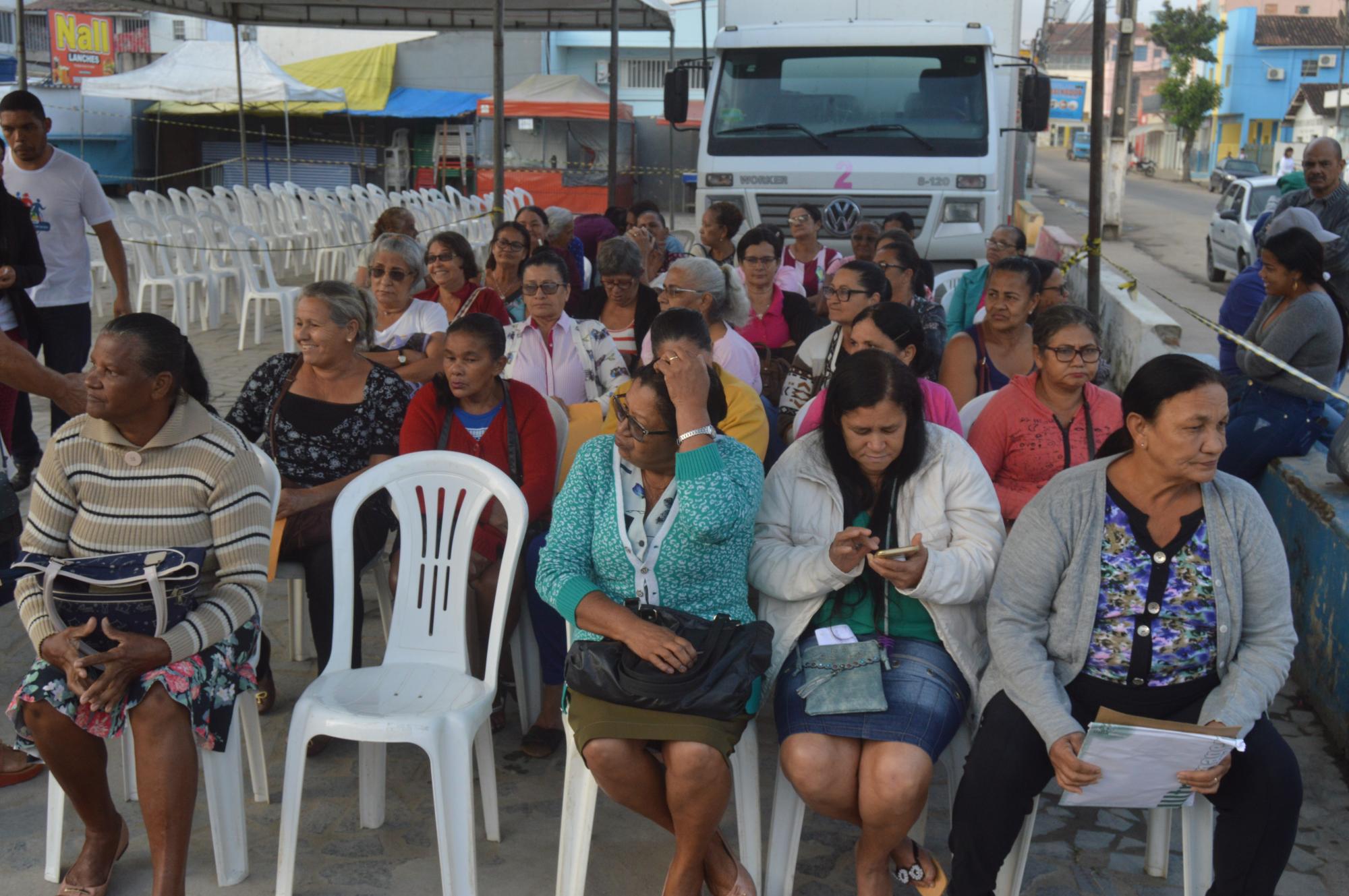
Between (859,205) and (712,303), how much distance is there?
4.57m

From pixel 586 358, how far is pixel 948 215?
4.96 meters

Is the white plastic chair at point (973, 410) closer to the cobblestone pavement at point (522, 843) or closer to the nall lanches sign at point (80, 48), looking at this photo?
the cobblestone pavement at point (522, 843)

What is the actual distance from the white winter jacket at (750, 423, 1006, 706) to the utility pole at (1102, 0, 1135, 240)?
16.2 m

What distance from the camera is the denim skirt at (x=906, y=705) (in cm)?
292

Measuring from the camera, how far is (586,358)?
5094 mm

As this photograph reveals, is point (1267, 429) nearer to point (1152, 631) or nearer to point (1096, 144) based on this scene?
point (1152, 631)

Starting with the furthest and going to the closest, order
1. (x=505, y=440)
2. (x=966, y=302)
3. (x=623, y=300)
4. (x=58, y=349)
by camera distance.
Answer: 1. (x=966, y=302)
2. (x=58, y=349)
3. (x=623, y=300)
4. (x=505, y=440)

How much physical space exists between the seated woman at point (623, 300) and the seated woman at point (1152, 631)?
2.91 meters

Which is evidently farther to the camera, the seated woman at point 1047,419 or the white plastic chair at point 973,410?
the white plastic chair at point 973,410

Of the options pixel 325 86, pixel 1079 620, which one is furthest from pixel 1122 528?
pixel 325 86

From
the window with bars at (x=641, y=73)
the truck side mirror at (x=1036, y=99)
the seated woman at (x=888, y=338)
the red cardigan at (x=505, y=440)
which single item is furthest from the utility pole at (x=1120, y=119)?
Answer: the red cardigan at (x=505, y=440)

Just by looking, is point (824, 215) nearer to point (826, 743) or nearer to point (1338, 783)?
point (1338, 783)

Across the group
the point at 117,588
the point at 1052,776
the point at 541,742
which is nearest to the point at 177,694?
the point at 117,588

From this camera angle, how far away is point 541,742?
385 cm
